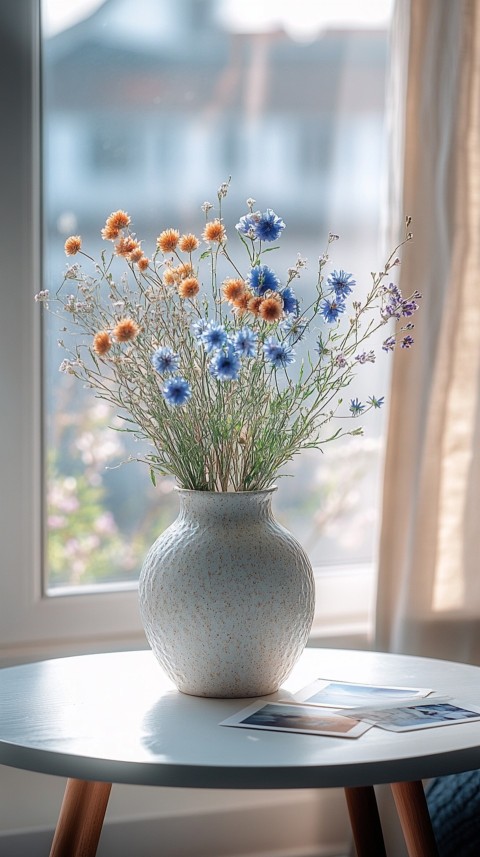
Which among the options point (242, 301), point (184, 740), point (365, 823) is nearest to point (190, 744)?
point (184, 740)

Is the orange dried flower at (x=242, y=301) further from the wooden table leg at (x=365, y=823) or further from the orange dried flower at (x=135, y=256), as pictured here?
the wooden table leg at (x=365, y=823)

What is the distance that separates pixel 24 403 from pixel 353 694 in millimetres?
780

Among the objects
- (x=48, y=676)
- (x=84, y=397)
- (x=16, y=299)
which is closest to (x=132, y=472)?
(x=84, y=397)

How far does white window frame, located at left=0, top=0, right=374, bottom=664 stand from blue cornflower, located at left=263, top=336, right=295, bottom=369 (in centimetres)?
70

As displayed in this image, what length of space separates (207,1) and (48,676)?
120 centimetres

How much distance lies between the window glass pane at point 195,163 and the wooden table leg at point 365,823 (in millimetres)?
690

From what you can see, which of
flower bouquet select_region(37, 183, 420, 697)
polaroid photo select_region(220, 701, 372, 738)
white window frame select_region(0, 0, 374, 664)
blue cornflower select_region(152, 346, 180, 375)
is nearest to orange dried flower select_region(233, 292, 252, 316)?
flower bouquet select_region(37, 183, 420, 697)

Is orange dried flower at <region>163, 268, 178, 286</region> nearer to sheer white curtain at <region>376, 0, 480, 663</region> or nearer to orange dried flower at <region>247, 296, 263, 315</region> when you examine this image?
orange dried flower at <region>247, 296, 263, 315</region>

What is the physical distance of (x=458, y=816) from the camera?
1.63 metres

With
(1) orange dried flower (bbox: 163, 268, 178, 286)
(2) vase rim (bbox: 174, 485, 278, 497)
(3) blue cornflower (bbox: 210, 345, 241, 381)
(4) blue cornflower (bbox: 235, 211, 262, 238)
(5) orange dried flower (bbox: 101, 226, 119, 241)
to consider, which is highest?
(4) blue cornflower (bbox: 235, 211, 262, 238)

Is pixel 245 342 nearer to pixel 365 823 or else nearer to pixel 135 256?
pixel 135 256

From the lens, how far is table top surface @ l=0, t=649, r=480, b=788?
0.99 meters

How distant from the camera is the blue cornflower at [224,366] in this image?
43.5 inches

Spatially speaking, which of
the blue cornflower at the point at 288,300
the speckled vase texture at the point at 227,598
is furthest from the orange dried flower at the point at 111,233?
the speckled vase texture at the point at 227,598
